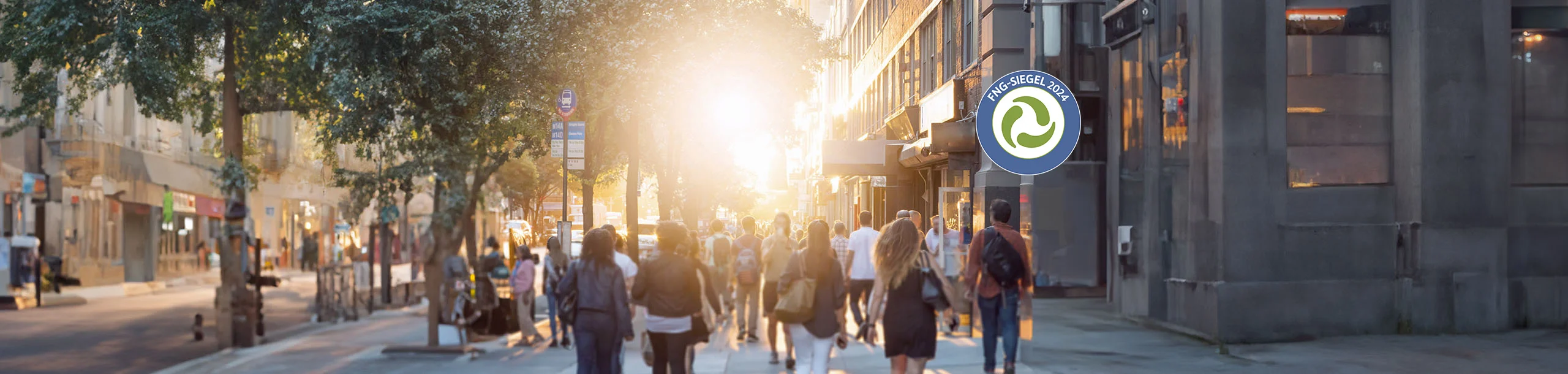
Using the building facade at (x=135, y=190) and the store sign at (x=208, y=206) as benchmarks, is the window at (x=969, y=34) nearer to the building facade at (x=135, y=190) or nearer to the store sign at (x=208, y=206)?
the building facade at (x=135, y=190)

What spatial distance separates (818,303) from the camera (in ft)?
35.6

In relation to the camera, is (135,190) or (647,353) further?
(135,190)

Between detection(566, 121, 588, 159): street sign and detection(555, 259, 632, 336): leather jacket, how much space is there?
335 inches

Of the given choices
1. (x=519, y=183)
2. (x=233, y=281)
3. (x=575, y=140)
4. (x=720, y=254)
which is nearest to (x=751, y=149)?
(x=519, y=183)

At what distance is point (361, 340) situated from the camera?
19.0 metres

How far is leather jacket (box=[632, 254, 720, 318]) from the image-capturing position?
10.0 metres

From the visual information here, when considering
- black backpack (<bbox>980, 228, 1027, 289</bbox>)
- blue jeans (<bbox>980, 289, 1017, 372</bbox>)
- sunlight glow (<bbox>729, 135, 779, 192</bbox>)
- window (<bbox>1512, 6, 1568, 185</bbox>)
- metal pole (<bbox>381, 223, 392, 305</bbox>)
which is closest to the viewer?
black backpack (<bbox>980, 228, 1027, 289</bbox>)

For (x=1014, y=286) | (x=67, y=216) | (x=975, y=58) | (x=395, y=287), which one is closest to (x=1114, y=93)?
(x=975, y=58)

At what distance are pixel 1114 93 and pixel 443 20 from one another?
1009cm

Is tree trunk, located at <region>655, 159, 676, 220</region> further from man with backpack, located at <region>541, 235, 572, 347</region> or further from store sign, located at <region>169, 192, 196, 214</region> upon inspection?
store sign, located at <region>169, 192, 196, 214</region>

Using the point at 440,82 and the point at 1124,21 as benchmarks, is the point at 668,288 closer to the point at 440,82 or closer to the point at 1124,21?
the point at 1124,21

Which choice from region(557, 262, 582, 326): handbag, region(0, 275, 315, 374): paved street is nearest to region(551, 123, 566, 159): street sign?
region(0, 275, 315, 374): paved street

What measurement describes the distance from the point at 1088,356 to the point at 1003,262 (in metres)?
2.58

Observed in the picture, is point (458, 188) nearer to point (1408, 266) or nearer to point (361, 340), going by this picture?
point (361, 340)
